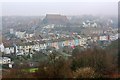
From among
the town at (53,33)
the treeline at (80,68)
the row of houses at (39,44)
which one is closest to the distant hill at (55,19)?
the town at (53,33)

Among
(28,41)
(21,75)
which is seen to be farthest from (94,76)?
(28,41)

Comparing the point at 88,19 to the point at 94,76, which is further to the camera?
the point at 88,19

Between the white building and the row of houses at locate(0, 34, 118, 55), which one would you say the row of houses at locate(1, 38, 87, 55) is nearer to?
the row of houses at locate(0, 34, 118, 55)

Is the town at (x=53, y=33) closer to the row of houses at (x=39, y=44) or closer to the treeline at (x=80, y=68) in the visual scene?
the row of houses at (x=39, y=44)

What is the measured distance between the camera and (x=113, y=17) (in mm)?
6672

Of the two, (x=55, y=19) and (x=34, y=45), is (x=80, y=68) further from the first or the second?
(x=55, y=19)

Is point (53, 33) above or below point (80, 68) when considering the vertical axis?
above

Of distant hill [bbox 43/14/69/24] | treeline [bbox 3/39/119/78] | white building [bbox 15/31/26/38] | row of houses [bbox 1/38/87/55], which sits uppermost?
distant hill [bbox 43/14/69/24]

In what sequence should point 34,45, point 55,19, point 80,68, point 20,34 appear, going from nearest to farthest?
point 80,68
point 34,45
point 20,34
point 55,19

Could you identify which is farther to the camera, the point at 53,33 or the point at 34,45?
the point at 53,33

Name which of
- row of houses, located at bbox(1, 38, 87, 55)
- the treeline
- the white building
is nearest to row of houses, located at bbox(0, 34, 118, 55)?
row of houses, located at bbox(1, 38, 87, 55)

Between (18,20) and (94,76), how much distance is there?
367 cm

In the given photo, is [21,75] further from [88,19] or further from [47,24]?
[88,19]

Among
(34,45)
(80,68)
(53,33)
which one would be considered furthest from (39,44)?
(80,68)
